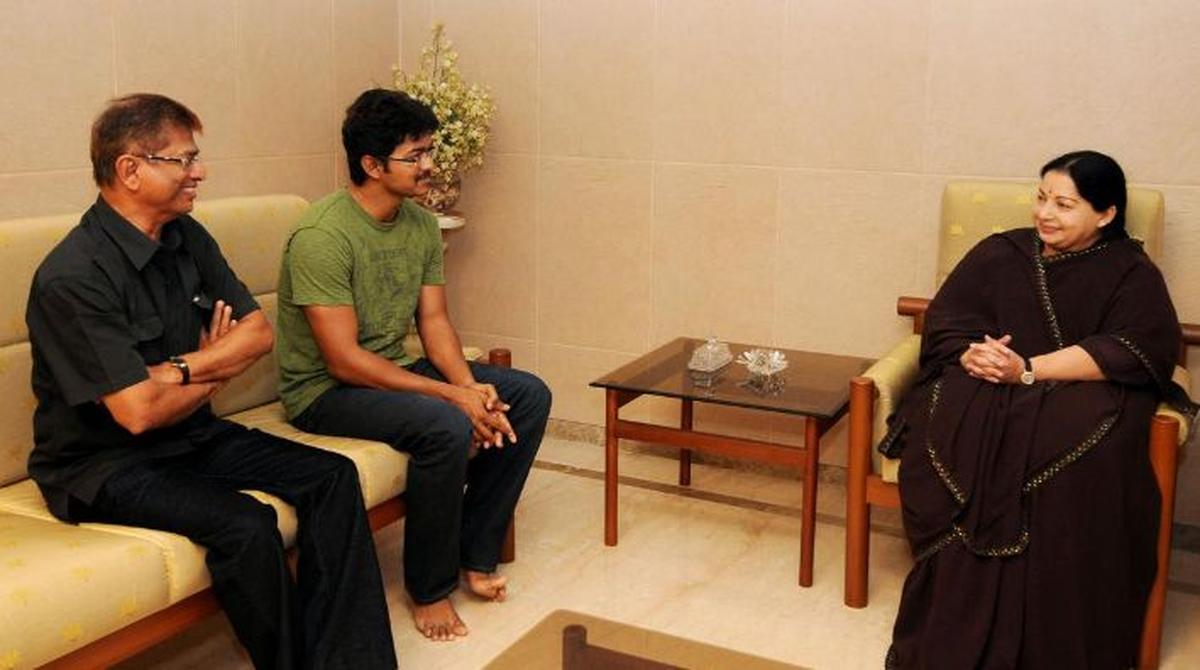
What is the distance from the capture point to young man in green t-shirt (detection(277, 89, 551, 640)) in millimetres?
3338

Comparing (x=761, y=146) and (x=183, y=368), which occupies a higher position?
(x=761, y=146)

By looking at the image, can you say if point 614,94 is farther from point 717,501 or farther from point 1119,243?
point 1119,243

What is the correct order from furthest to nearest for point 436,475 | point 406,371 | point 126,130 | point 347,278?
point 406,371 → point 347,278 → point 436,475 → point 126,130

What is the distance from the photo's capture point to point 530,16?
4.70 meters

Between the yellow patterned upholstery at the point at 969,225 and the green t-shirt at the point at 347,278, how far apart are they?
128cm

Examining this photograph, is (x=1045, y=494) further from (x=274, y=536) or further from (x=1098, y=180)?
(x=274, y=536)

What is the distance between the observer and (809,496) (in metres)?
3.63

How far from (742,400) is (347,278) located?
1.15m

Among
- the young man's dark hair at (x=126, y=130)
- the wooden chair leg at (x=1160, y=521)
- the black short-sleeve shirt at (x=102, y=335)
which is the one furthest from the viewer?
the wooden chair leg at (x=1160, y=521)

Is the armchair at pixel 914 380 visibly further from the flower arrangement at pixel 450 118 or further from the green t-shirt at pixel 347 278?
the flower arrangement at pixel 450 118

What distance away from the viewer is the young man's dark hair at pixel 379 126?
3459 millimetres

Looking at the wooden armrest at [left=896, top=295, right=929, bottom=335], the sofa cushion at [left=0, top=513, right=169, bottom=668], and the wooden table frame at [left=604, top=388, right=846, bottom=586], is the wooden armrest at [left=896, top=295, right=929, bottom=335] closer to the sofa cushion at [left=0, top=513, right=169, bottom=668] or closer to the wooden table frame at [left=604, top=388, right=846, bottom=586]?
the wooden table frame at [left=604, top=388, right=846, bottom=586]

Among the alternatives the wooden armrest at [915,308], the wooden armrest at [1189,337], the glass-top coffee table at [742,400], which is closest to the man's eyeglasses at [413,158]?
the glass-top coffee table at [742,400]

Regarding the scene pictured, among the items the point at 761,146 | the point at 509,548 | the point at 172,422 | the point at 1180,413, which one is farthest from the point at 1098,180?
the point at 172,422
